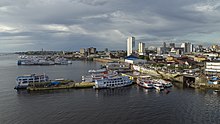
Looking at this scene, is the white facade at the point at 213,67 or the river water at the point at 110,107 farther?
the white facade at the point at 213,67

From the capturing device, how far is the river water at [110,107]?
9406 millimetres

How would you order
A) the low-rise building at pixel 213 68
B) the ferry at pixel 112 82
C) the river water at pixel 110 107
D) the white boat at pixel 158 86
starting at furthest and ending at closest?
the low-rise building at pixel 213 68 → the ferry at pixel 112 82 → the white boat at pixel 158 86 → the river water at pixel 110 107

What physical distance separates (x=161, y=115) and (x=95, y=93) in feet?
18.6

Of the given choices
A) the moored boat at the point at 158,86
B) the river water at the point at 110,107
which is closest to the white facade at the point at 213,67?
the river water at the point at 110,107

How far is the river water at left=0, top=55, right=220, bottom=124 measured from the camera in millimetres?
9406

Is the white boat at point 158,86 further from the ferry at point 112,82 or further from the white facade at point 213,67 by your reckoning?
the white facade at point 213,67

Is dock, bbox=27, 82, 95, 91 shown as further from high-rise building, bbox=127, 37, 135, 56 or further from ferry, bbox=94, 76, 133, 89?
high-rise building, bbox=127, 37, 135, 56

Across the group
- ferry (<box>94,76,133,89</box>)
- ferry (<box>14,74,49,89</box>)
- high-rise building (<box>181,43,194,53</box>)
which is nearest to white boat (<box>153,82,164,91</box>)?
ferry (<box>94,76,133,89</box>)

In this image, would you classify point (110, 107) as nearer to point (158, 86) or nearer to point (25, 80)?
point (158, 86)

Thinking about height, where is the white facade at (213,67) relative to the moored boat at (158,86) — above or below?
above

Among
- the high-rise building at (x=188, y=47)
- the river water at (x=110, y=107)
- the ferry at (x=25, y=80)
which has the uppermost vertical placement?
the high-rise building at (x=188, y=47)

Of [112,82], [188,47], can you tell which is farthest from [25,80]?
[188,47]

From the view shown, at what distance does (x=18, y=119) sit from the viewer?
9617 millimetres

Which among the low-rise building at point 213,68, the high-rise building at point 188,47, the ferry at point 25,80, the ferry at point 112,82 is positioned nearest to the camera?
the ferry at point 112,82
